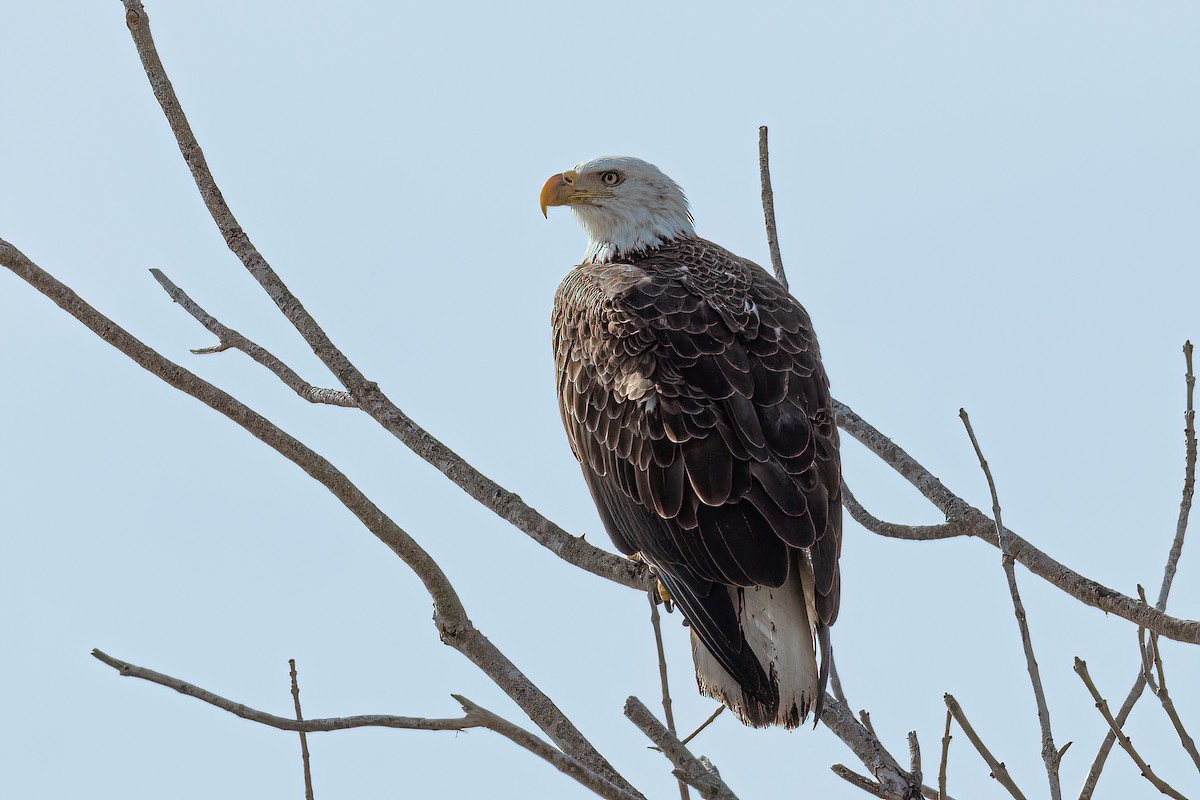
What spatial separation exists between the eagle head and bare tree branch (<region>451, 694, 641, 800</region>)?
5143 millimetres

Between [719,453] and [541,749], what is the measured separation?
294 centimetres

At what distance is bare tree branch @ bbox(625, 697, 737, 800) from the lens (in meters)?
3.16

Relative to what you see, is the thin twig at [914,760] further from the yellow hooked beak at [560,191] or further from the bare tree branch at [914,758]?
the yellow hooked beak at [560,191]

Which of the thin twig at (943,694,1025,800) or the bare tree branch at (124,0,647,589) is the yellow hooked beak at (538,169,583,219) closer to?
the bare tree branch at (124,0,647,589)

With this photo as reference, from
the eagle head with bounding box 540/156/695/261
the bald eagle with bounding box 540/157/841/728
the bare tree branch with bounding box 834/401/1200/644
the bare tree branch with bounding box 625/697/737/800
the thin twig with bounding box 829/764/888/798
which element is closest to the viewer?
the bare tree branch with bounding box 625/697/737/800

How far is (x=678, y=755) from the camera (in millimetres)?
3180

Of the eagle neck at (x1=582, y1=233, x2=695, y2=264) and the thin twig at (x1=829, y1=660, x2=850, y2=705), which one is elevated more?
the eagle neck at (x1=582, y1=233, x2=695, y2=264)

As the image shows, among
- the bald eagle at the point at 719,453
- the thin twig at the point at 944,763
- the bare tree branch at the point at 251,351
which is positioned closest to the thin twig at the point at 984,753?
the thin twig at the point at 944,763

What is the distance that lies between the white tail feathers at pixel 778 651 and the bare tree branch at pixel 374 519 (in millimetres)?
1371

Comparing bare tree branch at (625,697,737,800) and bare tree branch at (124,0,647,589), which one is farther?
bare tree branch at (124,0,647,589)

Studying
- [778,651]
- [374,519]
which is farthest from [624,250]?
[374,519]

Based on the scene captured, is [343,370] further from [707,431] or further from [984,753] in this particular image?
[984,753]

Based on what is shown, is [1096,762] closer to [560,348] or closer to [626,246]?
[560,348]

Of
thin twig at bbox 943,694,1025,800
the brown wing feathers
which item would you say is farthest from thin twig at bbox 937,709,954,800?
the brown wing feathers
